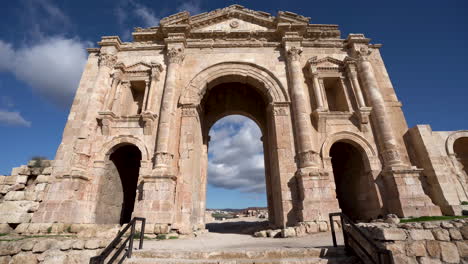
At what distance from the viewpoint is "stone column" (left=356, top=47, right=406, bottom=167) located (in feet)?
32.3

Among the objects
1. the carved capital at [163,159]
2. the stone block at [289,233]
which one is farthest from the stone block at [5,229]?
the stone block at [289,233]

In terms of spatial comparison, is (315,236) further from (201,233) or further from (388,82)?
(388,82)

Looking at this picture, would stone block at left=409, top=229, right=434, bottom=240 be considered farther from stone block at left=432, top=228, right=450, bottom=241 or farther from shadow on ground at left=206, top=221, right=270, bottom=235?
shadow on ground at left=206, top=221, right=270, bottom=235

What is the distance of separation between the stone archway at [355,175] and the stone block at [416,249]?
226 inches

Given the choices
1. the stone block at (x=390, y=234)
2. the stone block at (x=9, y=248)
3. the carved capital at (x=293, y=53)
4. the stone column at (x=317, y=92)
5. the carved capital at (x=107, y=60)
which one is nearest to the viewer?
the stone block at (x=390, y=234)

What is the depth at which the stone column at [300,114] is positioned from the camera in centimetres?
981

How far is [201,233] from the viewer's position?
10523mm

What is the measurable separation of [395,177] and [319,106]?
443 centimetres

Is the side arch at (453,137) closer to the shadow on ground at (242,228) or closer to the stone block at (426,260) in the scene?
the stone block at (426,260)

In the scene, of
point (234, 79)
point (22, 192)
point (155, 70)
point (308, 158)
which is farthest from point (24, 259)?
point (234, 79)

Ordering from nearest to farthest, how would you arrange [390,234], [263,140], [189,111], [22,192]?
[390,234], [22,192], [189,111], [263,140]

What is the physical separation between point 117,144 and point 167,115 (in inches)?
112

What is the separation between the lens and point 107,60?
12273mm

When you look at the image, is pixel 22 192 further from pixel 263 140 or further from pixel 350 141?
pixel 350 141
